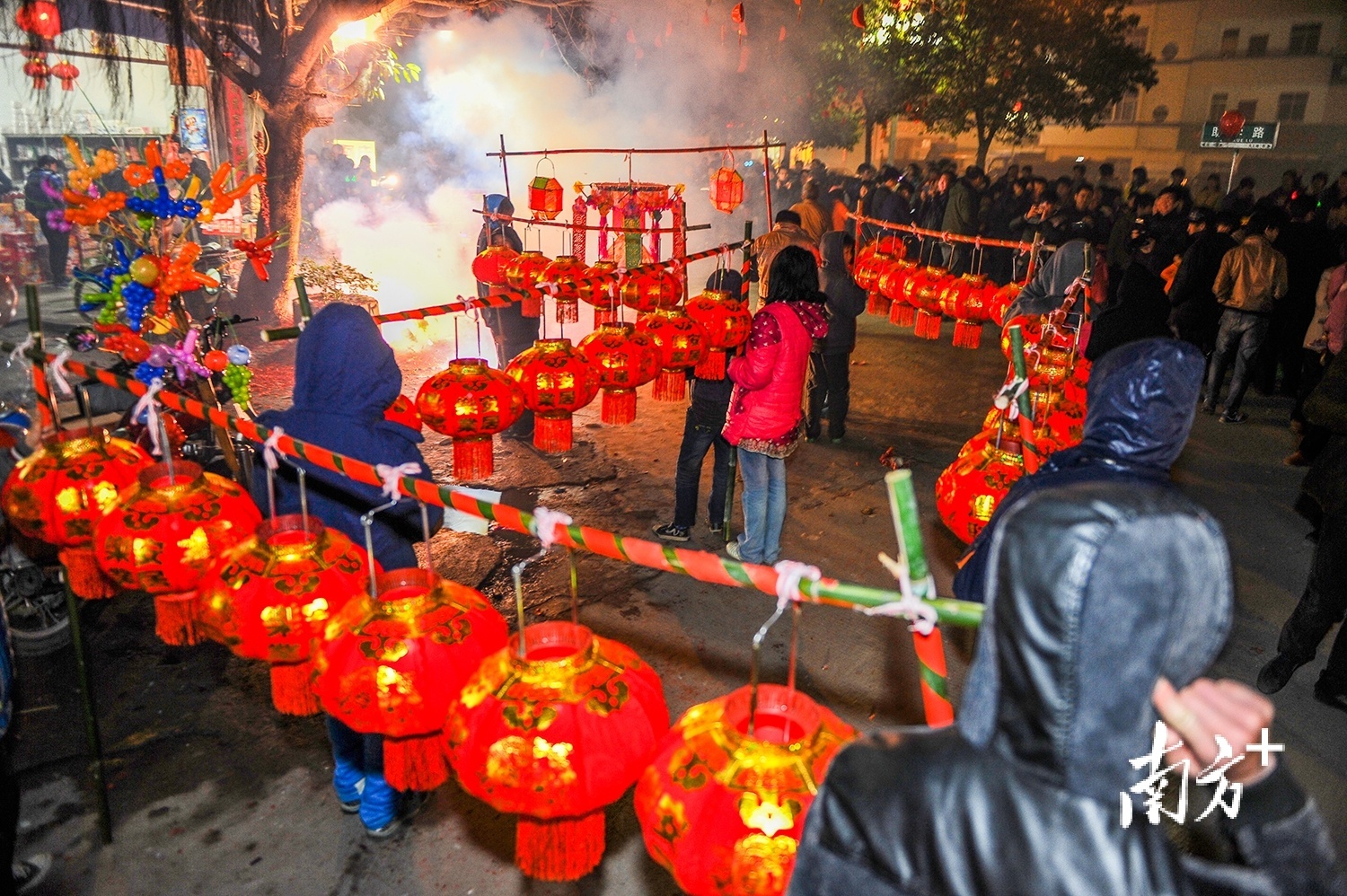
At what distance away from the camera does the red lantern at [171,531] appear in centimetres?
296

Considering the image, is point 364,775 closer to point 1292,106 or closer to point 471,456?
point 471,456

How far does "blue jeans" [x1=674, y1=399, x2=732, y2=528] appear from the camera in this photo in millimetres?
6250

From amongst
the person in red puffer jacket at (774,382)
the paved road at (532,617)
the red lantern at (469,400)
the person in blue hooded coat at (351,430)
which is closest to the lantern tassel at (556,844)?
the person in blue hooded coat at (351,430)

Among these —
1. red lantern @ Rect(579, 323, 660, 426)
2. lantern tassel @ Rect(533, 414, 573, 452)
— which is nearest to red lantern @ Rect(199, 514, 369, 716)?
lantern tassel @ Rect(533, 414, 573, 452)

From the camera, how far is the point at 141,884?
351cm

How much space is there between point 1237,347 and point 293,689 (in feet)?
33.7

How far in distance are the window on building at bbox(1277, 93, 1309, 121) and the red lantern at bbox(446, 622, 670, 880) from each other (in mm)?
38074

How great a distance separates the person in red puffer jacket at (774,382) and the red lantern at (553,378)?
1.05 m

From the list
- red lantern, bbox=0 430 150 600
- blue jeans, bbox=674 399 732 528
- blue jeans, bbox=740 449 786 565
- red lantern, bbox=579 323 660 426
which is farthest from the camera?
blue jeans, bbox=674 399 732 528

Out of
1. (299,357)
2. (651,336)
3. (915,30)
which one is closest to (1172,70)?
(915,30)

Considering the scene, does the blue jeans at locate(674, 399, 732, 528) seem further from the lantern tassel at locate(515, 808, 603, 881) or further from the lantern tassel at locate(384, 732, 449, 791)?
the lantern tassel at locate(515, 808, 603, 881)

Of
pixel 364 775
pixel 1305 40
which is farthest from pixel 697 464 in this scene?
pixel 1305 40

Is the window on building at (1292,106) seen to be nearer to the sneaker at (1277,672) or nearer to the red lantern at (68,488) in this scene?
the sneaker at (1277,672)

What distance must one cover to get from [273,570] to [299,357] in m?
1.04
